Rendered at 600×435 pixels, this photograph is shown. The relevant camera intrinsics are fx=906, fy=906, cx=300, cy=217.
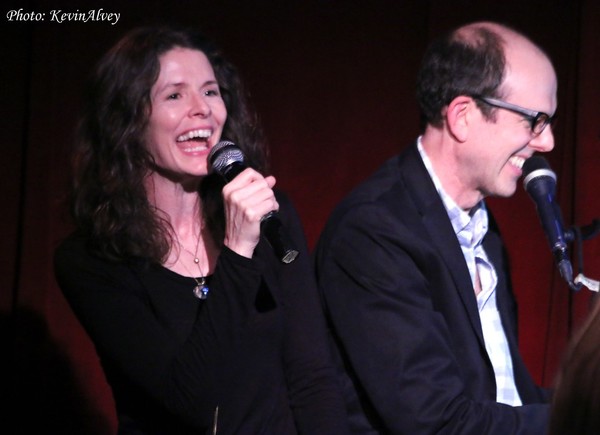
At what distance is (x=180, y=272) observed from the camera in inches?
79.8

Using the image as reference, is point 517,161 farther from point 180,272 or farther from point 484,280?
point 180,272

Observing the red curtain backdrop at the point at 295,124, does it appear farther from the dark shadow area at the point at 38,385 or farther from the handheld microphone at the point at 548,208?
the handheld microphone at the point at 548,208

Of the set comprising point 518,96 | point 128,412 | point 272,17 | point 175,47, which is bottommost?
point 128,412

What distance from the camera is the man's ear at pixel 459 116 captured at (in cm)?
206

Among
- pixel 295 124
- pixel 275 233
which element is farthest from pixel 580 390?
pixel 295 124

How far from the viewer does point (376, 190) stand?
2.00m

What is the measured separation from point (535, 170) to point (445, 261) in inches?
10.6

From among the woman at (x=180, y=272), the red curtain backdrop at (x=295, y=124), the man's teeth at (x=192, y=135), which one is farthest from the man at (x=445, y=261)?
the red curtain backdrop at (x=295, y=124)

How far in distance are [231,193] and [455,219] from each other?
2.07 ft

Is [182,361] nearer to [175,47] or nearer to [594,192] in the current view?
[175,47]

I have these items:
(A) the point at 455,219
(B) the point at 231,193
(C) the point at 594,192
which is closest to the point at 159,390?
(B) the point at 231,193

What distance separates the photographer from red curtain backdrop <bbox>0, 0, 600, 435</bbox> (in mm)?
2963

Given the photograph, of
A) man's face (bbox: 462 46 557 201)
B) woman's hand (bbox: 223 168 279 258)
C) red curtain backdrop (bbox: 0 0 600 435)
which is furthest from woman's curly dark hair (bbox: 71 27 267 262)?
red curtain backdrop (bbox: 0 0 600 435)

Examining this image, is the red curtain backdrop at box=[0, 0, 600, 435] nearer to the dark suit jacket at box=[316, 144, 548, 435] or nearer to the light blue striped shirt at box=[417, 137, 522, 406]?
the light blue striped shirt at box=[417, 137, 522, 406]
